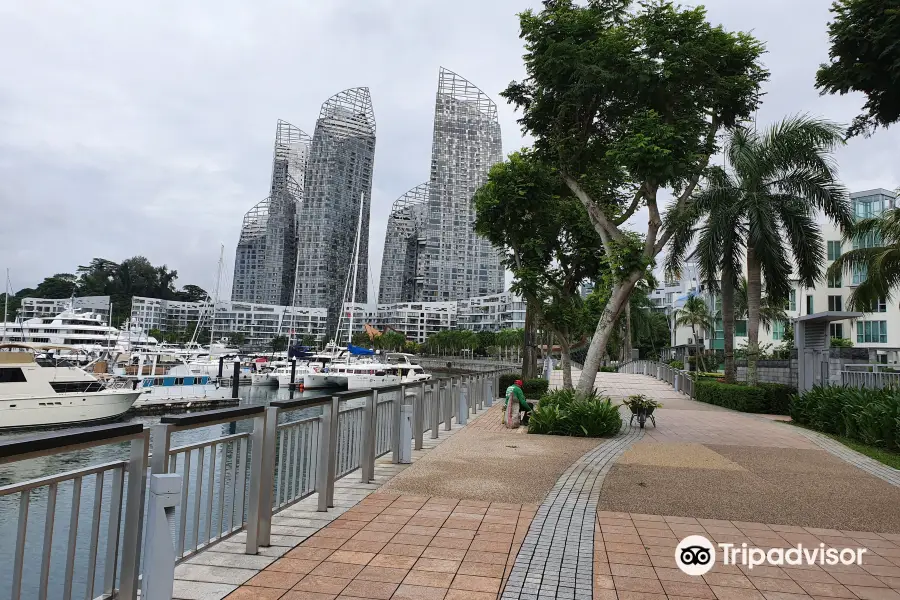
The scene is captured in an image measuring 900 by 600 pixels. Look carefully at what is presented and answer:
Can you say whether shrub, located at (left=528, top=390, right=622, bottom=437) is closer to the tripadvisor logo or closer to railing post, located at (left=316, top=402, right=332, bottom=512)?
the tripadvisor logo

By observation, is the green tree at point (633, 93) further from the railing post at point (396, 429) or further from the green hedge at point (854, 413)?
the railing post at point (396, 429)

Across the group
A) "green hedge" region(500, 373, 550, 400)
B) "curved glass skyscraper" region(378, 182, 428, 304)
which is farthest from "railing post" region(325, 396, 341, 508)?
"curved glass skyscraper" region(378, 182, 428, 304)

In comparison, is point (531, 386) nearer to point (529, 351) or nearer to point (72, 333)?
point (529, 351)

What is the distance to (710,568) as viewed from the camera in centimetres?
462

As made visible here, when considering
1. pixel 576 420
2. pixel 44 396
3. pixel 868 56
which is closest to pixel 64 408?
pixel 44 396

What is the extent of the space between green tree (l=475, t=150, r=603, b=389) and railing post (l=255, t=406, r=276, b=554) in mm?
12023

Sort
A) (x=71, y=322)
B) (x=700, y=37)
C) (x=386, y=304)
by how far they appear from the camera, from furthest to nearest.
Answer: (x=386, y=304) → (x=71, y=322) → (x=700, y=37)

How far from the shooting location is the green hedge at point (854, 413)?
11289 mm

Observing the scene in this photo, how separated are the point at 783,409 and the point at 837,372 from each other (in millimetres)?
3965

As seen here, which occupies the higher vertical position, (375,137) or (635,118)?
(375,137)

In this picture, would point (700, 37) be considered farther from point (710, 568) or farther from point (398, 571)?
point (398, 571)

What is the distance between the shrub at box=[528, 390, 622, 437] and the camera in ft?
41.3

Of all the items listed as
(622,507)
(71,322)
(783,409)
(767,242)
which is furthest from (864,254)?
(71,322)

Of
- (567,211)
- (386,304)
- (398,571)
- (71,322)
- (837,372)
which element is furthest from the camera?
(386,304)
